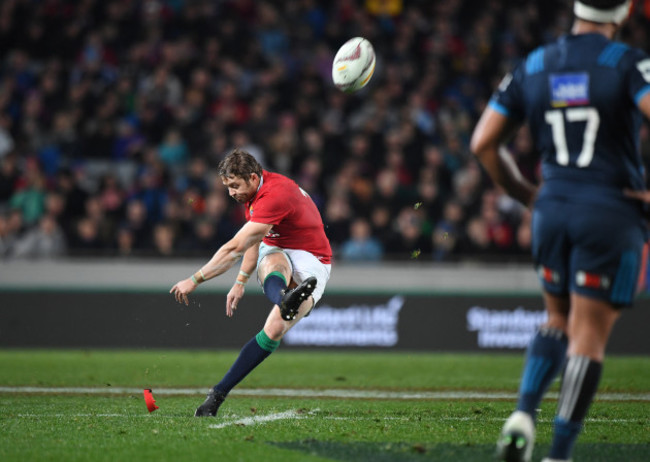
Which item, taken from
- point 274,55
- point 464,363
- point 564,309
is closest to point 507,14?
point 274,55

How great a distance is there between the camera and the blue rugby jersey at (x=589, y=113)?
431cm

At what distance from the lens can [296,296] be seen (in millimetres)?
7023

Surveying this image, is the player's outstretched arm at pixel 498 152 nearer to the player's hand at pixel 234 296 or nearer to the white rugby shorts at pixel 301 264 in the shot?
the white rugby shorts at pixel 301 264

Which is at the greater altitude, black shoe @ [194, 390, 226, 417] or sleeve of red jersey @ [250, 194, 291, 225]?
sleeve of red jersey @ [250, 194, 291, 225]

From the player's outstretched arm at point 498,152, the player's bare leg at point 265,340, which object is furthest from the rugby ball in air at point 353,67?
the player's outstretched arm at point 498,152

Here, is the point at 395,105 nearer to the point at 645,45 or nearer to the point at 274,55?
the point at 274,55

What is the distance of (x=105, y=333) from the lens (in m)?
13.8

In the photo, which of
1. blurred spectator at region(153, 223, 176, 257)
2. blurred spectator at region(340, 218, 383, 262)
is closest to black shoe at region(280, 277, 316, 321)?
blurred spectator at region(340, 218, 383, 262)

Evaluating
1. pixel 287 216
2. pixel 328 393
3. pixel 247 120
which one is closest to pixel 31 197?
pixel 247 120

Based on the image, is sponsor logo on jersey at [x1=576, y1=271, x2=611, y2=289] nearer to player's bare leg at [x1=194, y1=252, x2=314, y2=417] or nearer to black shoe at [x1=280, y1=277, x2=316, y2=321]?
black shoe at [x1=280, y1=277, x2=316, y2=321]

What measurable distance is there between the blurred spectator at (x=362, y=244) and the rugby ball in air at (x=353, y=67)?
569 centimetres

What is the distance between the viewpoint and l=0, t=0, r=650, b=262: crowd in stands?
14.4 metres

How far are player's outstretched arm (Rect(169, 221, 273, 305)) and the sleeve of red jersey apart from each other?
5 cm

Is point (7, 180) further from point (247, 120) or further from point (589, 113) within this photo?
point (589, 113)
